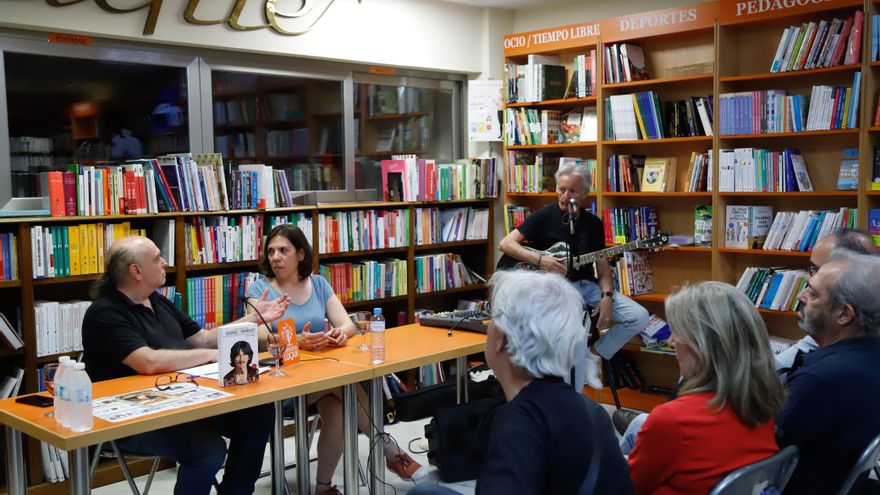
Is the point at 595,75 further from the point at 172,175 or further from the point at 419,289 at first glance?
the point at 172,175

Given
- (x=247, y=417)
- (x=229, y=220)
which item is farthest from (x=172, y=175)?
(x=247, y=417)

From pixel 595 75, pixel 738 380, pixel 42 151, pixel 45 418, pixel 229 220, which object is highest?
pixel 595 75

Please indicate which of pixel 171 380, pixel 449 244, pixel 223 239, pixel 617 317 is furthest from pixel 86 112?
pixel 617 317

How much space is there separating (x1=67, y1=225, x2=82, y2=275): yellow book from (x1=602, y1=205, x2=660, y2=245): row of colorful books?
330cm

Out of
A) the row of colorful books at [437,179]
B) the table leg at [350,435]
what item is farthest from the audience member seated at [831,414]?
the row of colorful books at [437,179]

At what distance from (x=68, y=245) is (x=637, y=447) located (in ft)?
10.6

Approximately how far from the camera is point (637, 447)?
83.4 inches

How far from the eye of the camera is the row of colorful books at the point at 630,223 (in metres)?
5.76

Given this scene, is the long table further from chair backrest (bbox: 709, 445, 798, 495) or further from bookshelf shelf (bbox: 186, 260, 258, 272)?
chair backrest (bbox: 709, 445, 798, 495)

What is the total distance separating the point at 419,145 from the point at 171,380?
3.76 metres

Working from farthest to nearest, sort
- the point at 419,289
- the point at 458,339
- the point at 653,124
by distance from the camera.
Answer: the point at 419,289
the point at 653,124
the point at 458,339

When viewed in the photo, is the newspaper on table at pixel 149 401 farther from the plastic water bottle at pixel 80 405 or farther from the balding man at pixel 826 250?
the balding man at pixel 826 250

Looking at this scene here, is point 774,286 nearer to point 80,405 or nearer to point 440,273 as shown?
point 440,273

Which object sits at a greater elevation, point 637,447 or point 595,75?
point 595,75
